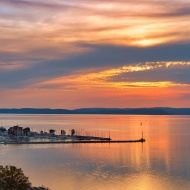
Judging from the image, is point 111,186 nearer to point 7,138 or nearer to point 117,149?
point 117,149

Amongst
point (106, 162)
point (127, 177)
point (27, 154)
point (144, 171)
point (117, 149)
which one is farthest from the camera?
point (117, 149)

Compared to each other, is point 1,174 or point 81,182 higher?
point 1,174

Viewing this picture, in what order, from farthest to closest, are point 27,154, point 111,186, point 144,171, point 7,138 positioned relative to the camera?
point 7,138 < point 27,154 < point 144,171 < point 111,186

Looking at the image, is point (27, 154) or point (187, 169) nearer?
point (187, 169)

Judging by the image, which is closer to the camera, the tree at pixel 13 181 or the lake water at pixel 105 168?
the tree at pixel 13 181

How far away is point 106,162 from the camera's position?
260 feet

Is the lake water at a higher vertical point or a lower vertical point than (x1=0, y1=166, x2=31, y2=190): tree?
lower

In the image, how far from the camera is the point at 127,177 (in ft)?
203

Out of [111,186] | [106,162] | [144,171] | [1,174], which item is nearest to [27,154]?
[106,162]

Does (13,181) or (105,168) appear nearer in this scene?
(13,181)

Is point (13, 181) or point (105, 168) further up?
point (13, 181)

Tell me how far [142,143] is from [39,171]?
5951 centimetres

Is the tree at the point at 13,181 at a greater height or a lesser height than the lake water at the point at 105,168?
greater

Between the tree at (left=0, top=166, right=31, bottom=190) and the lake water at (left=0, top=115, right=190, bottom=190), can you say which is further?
the lake water at (left=0, top=115, right=190, bottom=190)
